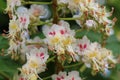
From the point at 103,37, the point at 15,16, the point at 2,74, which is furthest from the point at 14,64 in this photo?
the point at 103,37

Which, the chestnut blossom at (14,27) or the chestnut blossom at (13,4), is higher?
the chestnut blossom at (13,4)

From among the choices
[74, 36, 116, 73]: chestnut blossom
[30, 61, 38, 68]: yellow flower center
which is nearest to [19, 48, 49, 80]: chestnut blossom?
[30, 61, 38, 68]: yellow flower center

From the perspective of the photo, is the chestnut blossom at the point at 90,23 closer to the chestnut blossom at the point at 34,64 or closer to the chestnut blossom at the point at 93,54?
the chestnut blossom at the point at 93,54

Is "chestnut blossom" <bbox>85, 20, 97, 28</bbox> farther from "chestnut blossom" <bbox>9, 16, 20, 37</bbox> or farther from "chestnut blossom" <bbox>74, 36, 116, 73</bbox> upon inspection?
"chestnut blossom" <bbox>9, 16, 20, 37</bbox>

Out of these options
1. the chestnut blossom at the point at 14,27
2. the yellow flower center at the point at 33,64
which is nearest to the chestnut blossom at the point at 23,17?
the chestnut blossom at the point at 14,27

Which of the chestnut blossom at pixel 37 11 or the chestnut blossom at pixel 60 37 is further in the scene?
the chestnut blossom at pixel 37 11

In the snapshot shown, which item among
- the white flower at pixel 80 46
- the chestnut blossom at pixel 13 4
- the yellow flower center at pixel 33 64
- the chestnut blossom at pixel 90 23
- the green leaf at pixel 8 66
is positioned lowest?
the green leaf at pixel 8 66
